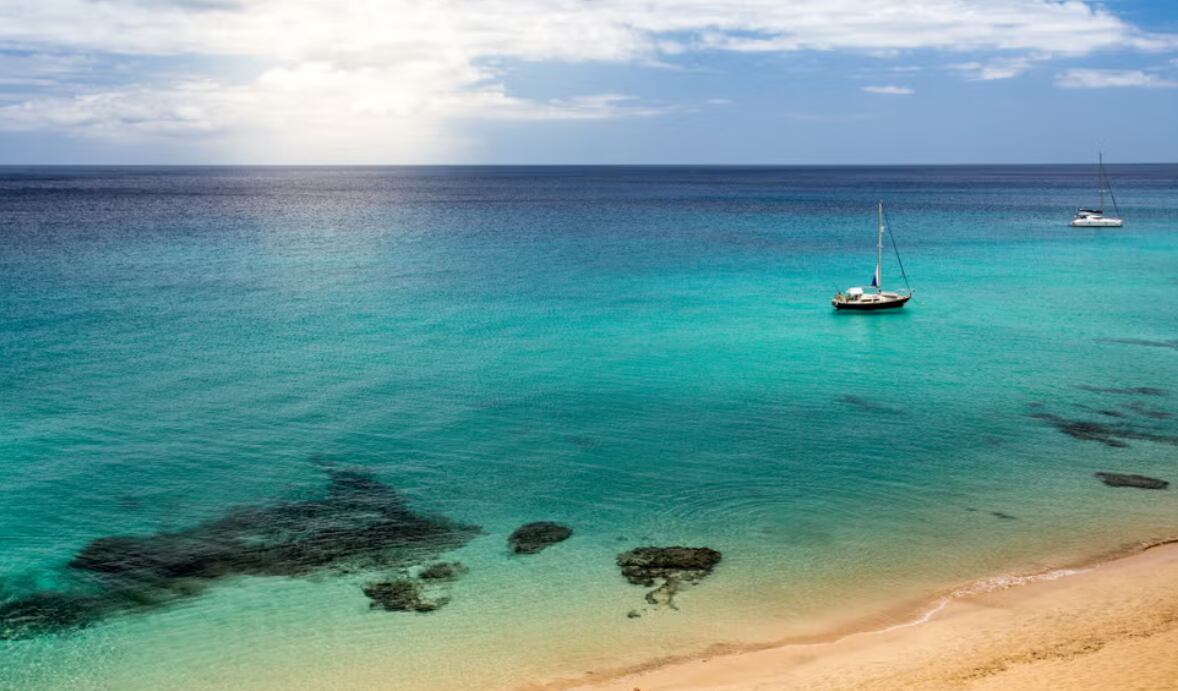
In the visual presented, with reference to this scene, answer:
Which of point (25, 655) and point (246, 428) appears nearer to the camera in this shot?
point (25, 655)

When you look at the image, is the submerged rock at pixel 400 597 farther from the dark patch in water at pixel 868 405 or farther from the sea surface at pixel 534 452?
the dark patch in water at pixel 868 405

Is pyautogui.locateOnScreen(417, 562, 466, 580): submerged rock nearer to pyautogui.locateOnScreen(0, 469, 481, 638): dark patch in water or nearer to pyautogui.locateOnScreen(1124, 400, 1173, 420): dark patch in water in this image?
pyautogui.locateOnScreen(0, 469, 481, 638): dark patch in water

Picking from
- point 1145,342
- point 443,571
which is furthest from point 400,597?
point 1145,342

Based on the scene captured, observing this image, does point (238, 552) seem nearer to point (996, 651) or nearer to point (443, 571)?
A: point (443, 571)

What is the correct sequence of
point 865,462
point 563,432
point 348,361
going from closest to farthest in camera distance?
point 865,462, point 563,432, point 348,361

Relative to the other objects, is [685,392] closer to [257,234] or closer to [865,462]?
[865,462]

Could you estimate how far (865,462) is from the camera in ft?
109

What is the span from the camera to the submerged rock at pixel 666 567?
78.7ft

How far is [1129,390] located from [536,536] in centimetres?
3077

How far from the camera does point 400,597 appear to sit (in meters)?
23.8

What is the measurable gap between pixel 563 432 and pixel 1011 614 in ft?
61.6

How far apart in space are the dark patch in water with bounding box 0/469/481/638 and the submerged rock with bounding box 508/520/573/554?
1.41 m

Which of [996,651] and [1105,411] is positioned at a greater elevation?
[1105,411]

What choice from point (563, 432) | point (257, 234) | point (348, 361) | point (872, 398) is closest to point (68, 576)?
point (563, 432)
